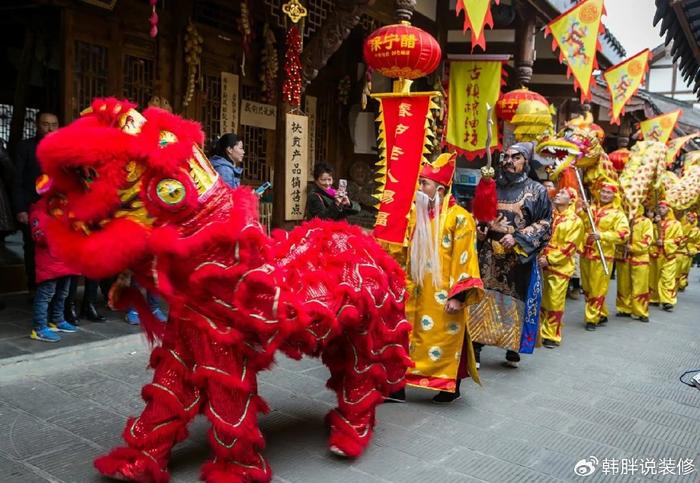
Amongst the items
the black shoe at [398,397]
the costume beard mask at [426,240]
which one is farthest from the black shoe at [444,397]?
the costume beard mask at [426,240]

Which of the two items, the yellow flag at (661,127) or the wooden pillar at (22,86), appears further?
the yellow flag at (661,127)

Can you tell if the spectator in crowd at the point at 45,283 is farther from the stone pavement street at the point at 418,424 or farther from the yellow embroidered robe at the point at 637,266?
the yellow embroidered robe at the point at 637,266

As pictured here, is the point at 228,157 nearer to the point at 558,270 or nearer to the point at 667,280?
the point at 558,270

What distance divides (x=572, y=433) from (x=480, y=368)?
1.46 metres

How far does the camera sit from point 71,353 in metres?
4.49

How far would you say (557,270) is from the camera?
21.0ft

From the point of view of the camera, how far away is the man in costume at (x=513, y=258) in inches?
195

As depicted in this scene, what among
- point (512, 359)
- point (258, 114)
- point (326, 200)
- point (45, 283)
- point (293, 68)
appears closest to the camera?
point (45, 283)

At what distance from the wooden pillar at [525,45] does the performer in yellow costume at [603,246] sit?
8.89 feet

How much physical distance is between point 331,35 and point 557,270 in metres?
3.56

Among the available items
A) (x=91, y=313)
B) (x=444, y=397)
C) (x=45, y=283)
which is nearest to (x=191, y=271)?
(x=444, y=397)

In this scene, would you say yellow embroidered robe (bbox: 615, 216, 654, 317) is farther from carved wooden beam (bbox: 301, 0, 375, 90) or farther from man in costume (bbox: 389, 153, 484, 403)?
man in costume (bbox: 389, 153, 484, 403)

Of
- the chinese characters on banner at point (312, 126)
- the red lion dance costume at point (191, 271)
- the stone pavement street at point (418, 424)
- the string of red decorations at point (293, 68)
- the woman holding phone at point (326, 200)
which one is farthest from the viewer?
the chinese characters on banner at point (312, 126)

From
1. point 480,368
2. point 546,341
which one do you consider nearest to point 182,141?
point 480,368
